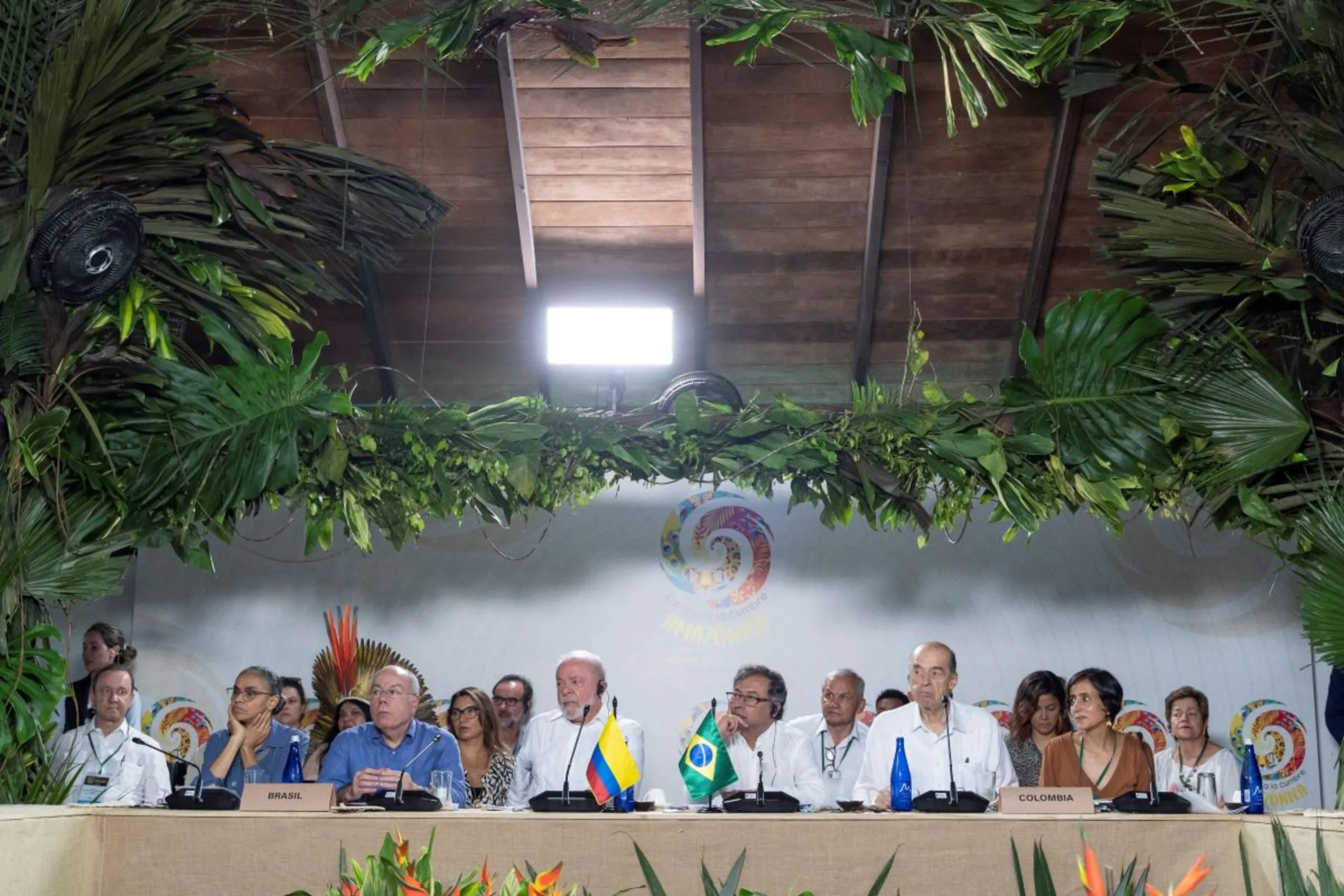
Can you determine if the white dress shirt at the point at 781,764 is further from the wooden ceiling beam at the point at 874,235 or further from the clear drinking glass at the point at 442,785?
the wooden ceiling beam at the point at 874,235

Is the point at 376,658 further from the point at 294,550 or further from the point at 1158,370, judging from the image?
the point at 1158,370

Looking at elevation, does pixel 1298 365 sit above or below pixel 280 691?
above

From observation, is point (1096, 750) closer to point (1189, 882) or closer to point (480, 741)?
point (480, 741)

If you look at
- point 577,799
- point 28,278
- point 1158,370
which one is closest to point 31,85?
point 28,278

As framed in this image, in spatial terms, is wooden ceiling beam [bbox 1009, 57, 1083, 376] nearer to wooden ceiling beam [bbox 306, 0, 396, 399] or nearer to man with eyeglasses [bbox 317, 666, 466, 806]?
man with eyeglasses [bbox 317, 666, 466, 806]

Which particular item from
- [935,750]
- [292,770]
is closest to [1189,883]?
[292,770]

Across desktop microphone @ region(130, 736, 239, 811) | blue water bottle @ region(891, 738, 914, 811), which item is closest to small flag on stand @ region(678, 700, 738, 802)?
blue water bottle @ region(891, 738, 914, 811)

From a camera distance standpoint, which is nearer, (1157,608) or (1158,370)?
(1158,370)

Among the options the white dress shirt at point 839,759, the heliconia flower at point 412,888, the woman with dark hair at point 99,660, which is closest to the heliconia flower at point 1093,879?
the heliconia flower at point 412,888

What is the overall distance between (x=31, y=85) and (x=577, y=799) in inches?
93.6

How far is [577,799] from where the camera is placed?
3.71m

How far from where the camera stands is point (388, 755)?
477cm

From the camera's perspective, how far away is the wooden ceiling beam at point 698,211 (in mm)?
6004

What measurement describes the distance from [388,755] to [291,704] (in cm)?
176
